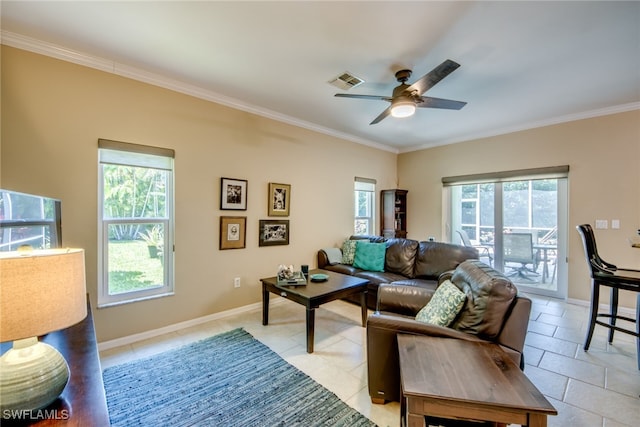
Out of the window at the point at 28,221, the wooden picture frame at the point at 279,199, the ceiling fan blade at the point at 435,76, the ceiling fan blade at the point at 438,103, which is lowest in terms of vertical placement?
the window at the point at 28,221

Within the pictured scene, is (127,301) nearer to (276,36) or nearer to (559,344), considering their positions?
(276,36)

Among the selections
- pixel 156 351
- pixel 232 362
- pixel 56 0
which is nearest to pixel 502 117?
pixel 232 362

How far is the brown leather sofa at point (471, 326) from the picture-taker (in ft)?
5.01

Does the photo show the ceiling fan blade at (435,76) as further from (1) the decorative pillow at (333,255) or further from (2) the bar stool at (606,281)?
(1) the decorative pillow at (333,255)

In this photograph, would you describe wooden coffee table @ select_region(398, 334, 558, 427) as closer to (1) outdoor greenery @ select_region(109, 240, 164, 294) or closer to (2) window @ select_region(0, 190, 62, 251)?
(2) window @ select_region(0, 190, 62, 251)

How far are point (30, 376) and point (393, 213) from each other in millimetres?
5167

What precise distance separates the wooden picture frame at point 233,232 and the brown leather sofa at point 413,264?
1.44 metres

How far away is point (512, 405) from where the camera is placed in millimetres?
1063

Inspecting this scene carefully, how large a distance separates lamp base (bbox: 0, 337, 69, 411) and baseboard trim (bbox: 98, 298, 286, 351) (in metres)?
2.04

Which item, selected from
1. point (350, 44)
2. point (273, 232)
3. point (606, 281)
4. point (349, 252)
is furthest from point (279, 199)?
point (606, 281)

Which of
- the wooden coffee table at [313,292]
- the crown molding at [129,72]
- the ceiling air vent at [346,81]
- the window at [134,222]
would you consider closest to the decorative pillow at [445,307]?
the wooden coffee table at [313,292]

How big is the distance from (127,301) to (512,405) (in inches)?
125

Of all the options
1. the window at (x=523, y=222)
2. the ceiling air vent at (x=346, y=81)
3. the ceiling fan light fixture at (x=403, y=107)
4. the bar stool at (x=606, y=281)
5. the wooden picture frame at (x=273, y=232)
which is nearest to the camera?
the bar stool at (x=606, y=281)

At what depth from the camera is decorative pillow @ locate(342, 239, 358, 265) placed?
14.0 ft
